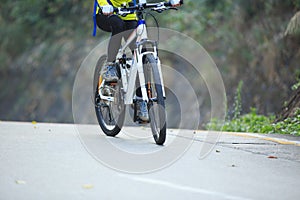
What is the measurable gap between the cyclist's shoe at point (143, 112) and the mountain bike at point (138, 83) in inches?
2.3

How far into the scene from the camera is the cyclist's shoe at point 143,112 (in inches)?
314

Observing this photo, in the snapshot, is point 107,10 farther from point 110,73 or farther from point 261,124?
point 261,124

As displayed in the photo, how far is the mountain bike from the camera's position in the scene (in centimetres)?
779

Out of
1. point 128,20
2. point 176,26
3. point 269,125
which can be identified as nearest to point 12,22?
point 176,26

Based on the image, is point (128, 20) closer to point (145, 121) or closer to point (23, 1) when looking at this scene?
point (145, 121)

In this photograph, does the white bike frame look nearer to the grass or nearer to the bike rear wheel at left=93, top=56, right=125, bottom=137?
the bike rear wheel at left=93, top=56, right=125, bottom=137

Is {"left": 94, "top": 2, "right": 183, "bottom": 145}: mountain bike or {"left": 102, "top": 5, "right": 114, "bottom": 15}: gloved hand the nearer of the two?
{"left": 94, "top": 2, "right": 183, "bottom": 145}: mountain bike

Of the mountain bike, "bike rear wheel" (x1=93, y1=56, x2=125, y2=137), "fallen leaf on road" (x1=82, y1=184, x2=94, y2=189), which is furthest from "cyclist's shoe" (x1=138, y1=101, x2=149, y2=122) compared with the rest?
"fallen leaf on road" (x1=82, y1=184, x2=94, y2=189)

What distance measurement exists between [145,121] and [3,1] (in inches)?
920

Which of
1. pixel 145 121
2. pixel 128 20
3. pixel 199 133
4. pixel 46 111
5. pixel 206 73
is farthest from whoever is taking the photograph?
pixel 46 111

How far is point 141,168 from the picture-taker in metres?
6.69

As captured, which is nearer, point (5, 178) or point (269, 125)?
point (5, 178)

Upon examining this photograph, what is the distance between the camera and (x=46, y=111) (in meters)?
28.8

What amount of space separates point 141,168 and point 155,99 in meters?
1.24
